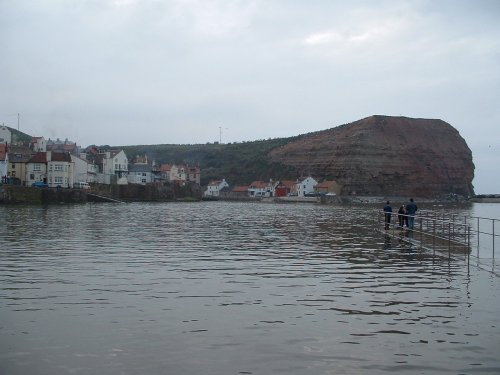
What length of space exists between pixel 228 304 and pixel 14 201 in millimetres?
92632

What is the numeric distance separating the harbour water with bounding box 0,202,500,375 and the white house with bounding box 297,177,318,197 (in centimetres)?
15804

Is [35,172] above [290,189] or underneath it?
above

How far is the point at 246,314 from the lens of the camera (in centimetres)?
1265

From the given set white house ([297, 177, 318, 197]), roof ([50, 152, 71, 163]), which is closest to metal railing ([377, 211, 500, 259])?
roof ([50, 152, 71, 163])

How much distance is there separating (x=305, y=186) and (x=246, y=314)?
171 m

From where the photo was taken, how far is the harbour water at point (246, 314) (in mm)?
9258

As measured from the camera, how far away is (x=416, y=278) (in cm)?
1778

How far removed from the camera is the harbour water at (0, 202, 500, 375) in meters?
9.26

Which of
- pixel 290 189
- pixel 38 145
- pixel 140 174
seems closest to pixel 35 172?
pixel 38 145

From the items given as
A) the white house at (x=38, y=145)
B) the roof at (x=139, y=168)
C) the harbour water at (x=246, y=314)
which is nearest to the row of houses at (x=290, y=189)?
the roof at (x=139, y=168)

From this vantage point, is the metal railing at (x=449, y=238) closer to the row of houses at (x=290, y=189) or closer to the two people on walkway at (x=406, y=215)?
the two people on walkway at (x=406, y=215)

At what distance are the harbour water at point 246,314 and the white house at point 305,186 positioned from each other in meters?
158

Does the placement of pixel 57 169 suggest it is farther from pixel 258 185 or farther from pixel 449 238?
pixel 449 238

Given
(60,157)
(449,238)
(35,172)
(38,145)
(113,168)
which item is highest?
(38,145)
